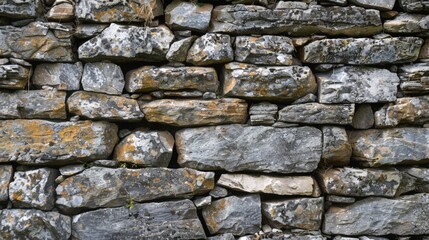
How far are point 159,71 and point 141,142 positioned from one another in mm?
536

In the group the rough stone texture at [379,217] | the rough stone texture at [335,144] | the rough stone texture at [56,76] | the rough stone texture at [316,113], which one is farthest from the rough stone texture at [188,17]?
the rough stone texture at [379,217]

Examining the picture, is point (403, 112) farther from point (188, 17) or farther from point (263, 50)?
point (188, 17)

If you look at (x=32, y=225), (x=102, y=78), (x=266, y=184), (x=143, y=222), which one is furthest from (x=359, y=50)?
(x=32, y=225)

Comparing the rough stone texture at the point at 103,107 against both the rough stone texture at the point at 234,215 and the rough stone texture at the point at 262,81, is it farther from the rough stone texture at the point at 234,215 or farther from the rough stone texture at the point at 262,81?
the rough stone texture at the point at 234,215

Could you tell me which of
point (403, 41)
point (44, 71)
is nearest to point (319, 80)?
point (403, 41)

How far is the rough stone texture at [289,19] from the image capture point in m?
3.21

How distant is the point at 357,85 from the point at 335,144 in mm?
478

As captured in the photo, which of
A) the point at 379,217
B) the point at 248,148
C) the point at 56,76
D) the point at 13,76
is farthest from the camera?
the point at 379,217

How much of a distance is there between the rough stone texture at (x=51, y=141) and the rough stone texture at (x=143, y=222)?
44 centimetres

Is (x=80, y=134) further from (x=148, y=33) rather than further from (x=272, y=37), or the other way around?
(x=272, y=37)

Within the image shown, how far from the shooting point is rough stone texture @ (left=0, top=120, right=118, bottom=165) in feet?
10.1

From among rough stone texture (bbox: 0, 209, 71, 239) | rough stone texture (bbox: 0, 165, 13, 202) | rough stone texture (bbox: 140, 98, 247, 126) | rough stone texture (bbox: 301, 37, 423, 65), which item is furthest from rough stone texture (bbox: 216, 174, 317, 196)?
rough stone texture (bbox: 0, 165, 13, 202)

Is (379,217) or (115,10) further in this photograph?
(379,217)

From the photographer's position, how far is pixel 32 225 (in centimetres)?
305
